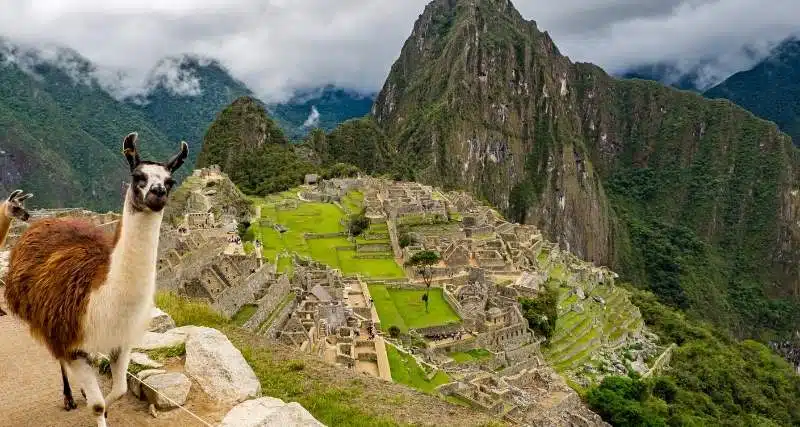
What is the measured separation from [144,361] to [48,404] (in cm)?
77

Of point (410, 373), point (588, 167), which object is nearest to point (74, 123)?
point (410, 373)

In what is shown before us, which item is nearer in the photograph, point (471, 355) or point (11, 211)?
point (11, 211)

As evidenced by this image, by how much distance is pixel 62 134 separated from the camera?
3875 cm

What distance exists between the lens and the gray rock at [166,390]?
468 centimetres

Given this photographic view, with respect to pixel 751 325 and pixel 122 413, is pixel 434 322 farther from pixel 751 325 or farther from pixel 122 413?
pixel 751 325

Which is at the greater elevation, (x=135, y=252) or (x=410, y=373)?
(x=135, y=252)

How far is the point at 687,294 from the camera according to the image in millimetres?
85562

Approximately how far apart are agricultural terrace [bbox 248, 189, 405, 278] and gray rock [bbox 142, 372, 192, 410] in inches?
635

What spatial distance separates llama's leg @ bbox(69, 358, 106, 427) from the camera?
13.0ft

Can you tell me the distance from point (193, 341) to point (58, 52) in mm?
45419

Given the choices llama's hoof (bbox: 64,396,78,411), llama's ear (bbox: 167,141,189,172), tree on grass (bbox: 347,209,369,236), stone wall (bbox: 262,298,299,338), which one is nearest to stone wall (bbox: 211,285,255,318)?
stone wall (bbox: 262,298,299,338)

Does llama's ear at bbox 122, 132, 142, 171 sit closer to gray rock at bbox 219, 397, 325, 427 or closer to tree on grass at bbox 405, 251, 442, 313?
gray rock at bbox 219, 397, 325, 427

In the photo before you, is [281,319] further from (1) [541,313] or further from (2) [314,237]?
(2) [314,237]

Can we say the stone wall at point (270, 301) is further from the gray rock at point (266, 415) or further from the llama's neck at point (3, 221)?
the gray rock at point (266, 415)
